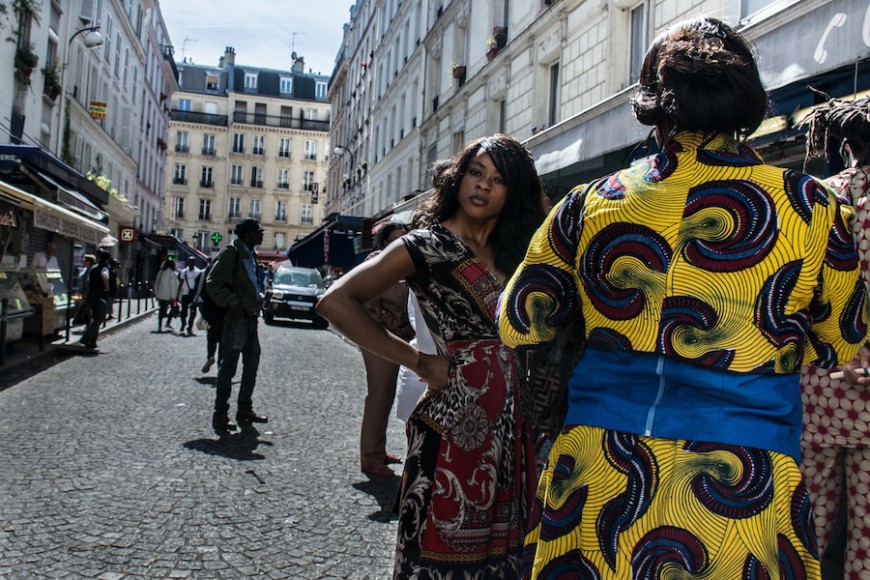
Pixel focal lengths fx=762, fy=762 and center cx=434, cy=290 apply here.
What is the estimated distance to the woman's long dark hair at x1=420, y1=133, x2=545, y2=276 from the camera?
226 cm

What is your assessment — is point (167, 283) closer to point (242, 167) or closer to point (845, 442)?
point (845, 442)

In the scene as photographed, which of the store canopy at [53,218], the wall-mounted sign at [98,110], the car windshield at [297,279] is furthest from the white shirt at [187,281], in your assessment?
the wall-mounted sign at [98,110]

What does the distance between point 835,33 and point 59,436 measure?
6.91 meters

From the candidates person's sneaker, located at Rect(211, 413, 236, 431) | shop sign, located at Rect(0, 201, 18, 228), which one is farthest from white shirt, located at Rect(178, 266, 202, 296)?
person's sneaker, located at Rect(211, 413, 236, 431)

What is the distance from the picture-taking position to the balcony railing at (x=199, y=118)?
70688 millimetres

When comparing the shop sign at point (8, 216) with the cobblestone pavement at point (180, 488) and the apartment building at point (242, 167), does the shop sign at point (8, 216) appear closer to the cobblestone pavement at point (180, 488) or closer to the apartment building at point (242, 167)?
the cobblestone pavement at point (180, 488)

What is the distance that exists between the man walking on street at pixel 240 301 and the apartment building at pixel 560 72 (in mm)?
2626

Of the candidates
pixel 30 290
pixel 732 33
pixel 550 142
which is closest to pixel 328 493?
pixel 732 33

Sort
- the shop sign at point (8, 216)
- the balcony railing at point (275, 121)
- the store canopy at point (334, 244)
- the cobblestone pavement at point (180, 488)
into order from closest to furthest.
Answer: the cobblestone pavement at point (180, 488), the shop sign at point (8, 216), the store canopy at point (334, 244), the balcony railing at point (275, 121)

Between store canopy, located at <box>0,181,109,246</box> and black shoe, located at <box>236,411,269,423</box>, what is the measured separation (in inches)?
220

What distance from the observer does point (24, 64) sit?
19.9m

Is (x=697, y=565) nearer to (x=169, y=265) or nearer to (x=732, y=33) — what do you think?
(x=732, y=33)

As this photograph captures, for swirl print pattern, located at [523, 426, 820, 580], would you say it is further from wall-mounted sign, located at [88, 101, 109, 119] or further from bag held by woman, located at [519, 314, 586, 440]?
wall-mounted sign, located at [88, 101, 109, 119]

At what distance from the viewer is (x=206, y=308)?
723 cm
